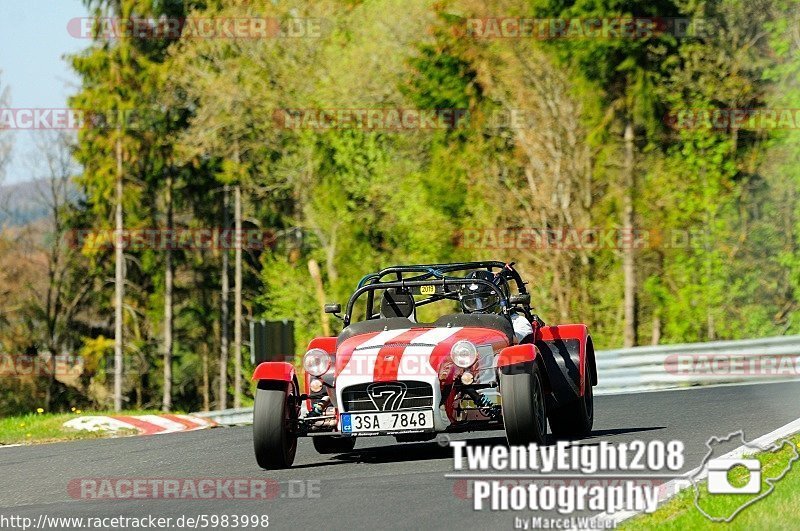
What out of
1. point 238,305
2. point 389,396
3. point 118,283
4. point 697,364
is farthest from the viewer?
point 238,305

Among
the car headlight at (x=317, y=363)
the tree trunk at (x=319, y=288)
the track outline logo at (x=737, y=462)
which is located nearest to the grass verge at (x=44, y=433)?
the car headlight at (x=317, y=363)

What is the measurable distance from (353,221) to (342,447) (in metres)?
35.2

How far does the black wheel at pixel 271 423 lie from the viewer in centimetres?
1142

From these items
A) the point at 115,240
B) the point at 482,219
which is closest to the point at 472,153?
the point at 482,219

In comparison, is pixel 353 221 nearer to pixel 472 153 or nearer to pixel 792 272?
pixel 472 153

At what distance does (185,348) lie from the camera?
57875mm

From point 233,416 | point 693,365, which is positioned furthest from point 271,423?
point 693,365

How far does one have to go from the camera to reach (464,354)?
11.3 m

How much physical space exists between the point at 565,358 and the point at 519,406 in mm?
2117
